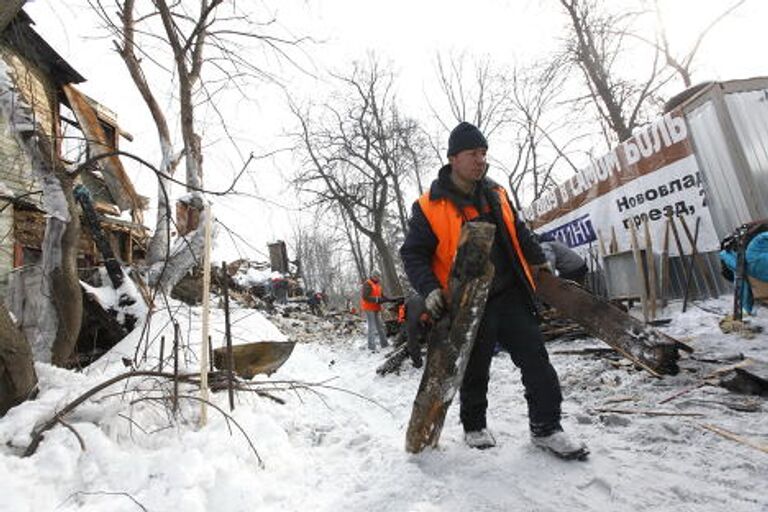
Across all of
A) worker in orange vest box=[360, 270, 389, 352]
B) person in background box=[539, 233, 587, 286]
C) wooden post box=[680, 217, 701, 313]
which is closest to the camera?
wooden post box=[680, 217, 701, 313]

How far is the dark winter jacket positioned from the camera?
2791 millimetres

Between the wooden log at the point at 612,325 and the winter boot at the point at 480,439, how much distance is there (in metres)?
1.06

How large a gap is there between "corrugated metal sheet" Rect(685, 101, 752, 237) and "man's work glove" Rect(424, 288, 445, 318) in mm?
5804

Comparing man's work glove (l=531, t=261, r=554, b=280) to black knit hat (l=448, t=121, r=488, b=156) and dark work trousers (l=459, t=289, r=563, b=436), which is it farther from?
black knit hat (l=448, t=121, r=488, b=156)

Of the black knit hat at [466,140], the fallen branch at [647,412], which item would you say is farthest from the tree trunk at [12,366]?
the fallen branch at [647,412]

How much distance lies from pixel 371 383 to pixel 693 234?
5.41 m

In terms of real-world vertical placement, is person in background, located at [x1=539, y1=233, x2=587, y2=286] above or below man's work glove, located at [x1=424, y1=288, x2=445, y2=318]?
above

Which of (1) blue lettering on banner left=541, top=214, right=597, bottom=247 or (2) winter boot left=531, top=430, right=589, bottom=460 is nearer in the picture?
(2) winter boot left=531, top=430, right=589, bottom=460

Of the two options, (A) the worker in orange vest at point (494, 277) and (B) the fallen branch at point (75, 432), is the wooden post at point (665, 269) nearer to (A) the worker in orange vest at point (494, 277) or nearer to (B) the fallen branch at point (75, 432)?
(A) the worker in orange vest at point (494, 277)

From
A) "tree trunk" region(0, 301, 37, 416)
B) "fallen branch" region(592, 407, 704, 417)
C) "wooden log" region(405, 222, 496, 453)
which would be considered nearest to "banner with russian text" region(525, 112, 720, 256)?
"fallen branch" region(592, 407, 704, 417)

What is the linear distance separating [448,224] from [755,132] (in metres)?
5.98

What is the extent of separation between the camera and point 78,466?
2.58 meters

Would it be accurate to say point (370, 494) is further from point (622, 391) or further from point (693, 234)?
point (693, 234)

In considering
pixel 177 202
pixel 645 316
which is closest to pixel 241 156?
pixel 177 202
